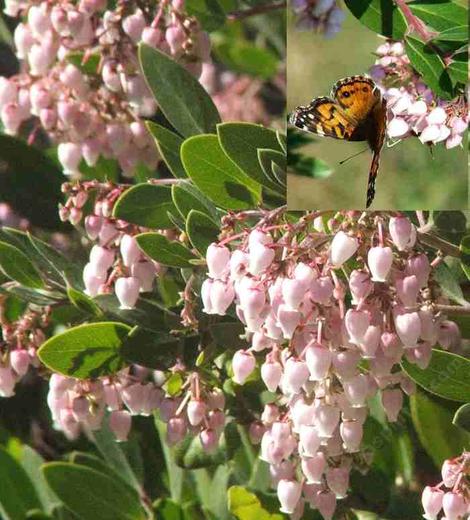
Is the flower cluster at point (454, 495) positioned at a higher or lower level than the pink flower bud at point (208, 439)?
higher

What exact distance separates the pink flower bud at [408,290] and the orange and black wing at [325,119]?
287 millimetres

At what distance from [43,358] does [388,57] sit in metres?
0.68

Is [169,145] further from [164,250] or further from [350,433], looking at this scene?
[350,433]

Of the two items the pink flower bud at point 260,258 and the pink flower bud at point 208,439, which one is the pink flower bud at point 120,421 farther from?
the pink flower bud at point 260,258

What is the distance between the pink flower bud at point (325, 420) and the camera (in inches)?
66.6

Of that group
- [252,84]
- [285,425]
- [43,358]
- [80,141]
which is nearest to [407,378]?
[285,425]

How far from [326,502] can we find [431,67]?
25.2 inches

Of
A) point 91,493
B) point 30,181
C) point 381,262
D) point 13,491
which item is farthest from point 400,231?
point 13,491

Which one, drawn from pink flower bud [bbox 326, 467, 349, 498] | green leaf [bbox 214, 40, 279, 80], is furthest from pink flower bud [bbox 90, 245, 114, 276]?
green leaf [bbox 214, 40, 279, 80]

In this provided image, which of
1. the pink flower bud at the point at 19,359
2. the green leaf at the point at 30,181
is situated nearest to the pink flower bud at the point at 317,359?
the pink flower bud at the point at 19,359

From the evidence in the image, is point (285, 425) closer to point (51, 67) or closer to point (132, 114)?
point (132, 114)

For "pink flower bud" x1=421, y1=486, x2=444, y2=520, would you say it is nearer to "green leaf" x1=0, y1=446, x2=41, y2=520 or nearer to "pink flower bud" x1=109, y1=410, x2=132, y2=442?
"pink flower bud" x1=109, y1=410, x2=132, y2=442

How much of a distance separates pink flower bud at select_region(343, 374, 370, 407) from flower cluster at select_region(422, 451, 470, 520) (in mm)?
149

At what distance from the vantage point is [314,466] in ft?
5.88
